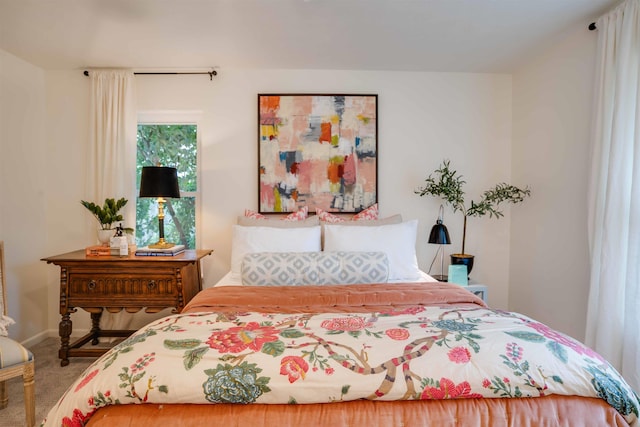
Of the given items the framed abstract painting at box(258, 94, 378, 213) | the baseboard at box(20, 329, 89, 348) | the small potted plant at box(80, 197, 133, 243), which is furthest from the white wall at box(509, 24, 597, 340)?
the baseboard at box(20, 329, 89, 348)

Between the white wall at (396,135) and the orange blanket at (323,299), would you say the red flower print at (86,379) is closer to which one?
the orange blanket at (323,299)

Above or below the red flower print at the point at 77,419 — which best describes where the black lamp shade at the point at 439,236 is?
above

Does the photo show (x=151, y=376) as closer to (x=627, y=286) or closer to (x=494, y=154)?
(x=627, y=286)

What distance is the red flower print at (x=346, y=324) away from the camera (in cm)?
130

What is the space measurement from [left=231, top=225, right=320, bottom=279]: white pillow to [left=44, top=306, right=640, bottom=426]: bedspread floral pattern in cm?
116

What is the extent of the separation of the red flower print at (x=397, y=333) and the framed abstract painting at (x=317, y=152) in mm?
1895

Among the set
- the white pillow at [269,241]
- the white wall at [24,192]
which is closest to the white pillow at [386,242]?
the white pillow at [269,241]

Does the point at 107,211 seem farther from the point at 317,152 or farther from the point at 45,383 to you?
the point at 317,152

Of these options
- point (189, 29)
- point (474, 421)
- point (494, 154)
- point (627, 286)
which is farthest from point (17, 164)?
point (627, 286)

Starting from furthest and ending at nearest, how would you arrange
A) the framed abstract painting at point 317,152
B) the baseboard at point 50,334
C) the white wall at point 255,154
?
the framed abstract painting at point 317,152 → the baseboard at point 50,334 → the white wall at point 255,154

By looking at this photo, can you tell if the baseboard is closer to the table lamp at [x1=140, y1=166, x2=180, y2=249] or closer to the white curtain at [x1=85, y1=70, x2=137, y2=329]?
the white curtain at [x1=85, y1=70, x2=137, y2=329]

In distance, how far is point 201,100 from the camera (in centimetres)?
308

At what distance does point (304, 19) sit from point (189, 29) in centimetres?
82

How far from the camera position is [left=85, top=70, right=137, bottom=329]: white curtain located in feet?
9.77
